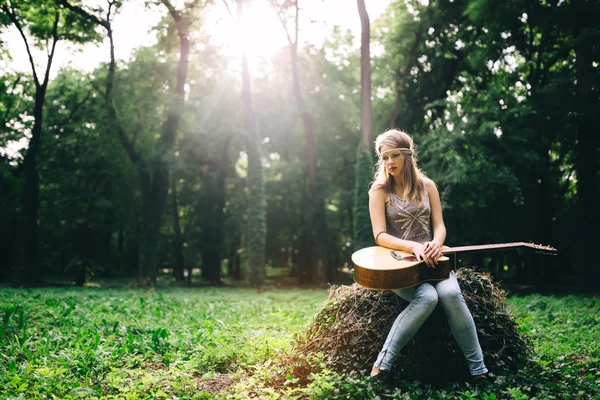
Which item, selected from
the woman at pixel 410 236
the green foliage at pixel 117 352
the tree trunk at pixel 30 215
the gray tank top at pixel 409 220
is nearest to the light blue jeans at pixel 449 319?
the woman at pixel 410 236

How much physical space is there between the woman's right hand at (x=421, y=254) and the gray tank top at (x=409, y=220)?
38cm

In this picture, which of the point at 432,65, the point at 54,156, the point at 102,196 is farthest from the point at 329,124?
the point at 54,156

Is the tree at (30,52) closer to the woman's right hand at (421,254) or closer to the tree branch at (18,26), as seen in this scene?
the tree branch at (18,26)

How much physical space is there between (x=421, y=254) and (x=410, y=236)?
0.51m

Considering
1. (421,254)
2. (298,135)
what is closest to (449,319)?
(421,254)

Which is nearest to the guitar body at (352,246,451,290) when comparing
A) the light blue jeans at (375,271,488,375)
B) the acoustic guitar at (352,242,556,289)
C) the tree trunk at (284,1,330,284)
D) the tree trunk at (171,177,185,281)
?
the acoustic guitar at (352,242,556,289)

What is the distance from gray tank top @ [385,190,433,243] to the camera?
444cm

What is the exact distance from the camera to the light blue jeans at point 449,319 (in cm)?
394

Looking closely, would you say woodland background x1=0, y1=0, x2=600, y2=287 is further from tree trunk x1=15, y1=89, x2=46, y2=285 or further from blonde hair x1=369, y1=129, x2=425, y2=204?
blonde hair x1=369, y1=129, x2=425, y2=204

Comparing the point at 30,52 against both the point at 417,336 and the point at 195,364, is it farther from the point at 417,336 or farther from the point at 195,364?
the point at 417,336

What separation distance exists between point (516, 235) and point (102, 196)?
19.3m

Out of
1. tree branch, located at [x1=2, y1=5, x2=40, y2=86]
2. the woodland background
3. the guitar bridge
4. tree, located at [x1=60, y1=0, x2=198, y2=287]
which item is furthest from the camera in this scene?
tree, located at [x1=60, y1=0, x2=198, y2=287]

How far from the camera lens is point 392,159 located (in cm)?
450

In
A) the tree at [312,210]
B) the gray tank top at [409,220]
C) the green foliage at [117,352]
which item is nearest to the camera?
the green foliage at [117,352]
